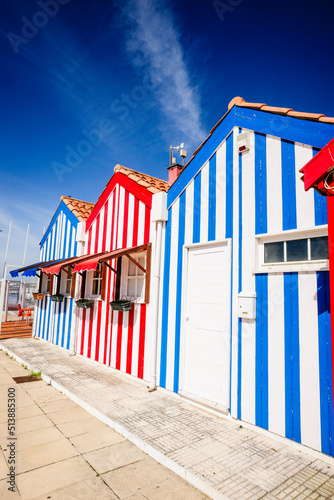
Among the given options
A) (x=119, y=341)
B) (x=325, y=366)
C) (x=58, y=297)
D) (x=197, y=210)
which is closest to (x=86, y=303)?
(x=119, y=341)

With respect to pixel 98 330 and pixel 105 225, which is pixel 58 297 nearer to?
pixel 98 330

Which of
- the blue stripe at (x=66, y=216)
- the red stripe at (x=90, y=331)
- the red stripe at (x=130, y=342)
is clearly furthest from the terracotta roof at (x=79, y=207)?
the red stripe at (x=130, y=342)

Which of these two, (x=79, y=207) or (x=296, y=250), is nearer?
(x=296, y=250)

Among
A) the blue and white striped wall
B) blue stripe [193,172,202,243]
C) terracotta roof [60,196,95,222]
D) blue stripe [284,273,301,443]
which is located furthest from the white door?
terracotta roof [60,196,95,222]

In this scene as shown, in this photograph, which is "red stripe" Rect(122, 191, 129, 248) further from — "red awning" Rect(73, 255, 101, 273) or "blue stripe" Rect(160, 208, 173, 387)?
"blue stripe" Rect(160, 208, 173, 387)

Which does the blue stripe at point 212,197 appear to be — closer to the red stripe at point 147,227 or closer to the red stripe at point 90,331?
the red stripe at point 147,227

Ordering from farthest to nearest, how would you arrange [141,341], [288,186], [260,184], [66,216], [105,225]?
[66,216] → [105,225] → [141,341] → [260,184] → [288,186]

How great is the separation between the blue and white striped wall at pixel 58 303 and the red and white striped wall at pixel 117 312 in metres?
1.05

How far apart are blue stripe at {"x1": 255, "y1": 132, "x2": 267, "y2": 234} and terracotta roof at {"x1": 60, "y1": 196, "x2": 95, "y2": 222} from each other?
6.27m

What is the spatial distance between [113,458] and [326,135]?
4.38 m

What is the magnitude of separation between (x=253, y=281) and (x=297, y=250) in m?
0.72

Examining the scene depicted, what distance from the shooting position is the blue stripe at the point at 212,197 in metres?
4.75

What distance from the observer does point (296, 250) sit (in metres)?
3.65

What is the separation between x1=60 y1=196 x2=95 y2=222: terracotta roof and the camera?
31.2 feet
